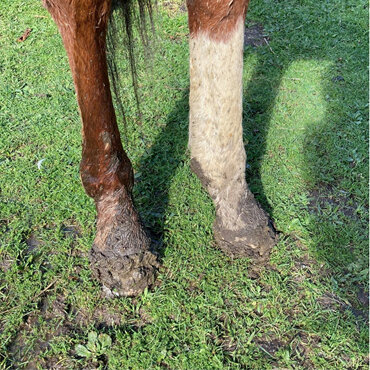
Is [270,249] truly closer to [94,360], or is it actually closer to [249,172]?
[249,172]

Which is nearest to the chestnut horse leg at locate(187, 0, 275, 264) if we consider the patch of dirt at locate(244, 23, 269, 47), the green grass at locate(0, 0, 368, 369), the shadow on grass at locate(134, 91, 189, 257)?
A: the green grass at locate(0, 0, 368, 369)

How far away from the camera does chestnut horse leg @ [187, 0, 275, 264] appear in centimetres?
184

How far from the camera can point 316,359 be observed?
1.83 m

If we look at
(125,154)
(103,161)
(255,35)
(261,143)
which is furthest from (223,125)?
(255,35)

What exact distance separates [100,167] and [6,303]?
0.77 metres

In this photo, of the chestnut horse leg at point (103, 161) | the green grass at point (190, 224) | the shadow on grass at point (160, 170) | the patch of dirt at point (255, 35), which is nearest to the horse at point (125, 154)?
the chestnut horse leg at point (103, 161)

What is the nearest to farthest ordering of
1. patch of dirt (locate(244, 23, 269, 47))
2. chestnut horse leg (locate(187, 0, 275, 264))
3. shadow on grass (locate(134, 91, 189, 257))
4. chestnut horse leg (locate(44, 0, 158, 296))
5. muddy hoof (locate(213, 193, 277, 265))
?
chestnut horse leg (locate(44, 0, 158, 296))
chestnut horse leg (locate(187, 0, 275, 264))
muddy hoof (locate(213, 193, 277, 265))
shadow on grass (locate(134, 91, 189, 257))
patch of dirt (locate(244, 23, 269, 47))

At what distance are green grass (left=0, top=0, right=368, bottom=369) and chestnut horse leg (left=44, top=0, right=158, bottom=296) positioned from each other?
0.15 meters

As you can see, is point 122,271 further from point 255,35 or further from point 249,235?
point 255,35

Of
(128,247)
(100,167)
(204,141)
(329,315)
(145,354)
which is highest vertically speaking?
(100,167)

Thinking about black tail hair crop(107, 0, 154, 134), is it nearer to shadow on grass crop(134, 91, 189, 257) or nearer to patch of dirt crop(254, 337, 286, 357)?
shadow on grass crop(134, 91, 189, 257)

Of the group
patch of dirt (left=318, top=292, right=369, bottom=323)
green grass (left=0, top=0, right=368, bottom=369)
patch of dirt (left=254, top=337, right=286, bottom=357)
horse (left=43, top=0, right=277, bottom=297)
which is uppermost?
horse (left=43, top=0, right=277, bottom=297)

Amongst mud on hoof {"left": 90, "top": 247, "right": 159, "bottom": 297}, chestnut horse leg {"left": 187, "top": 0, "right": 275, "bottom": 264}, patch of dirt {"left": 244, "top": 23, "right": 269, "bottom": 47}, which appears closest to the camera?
chestnut horse leg {"left": 187, "top": 0, "right": 275, "bottom": 264}

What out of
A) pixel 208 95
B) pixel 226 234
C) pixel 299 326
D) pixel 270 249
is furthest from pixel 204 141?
pixel 299 326
